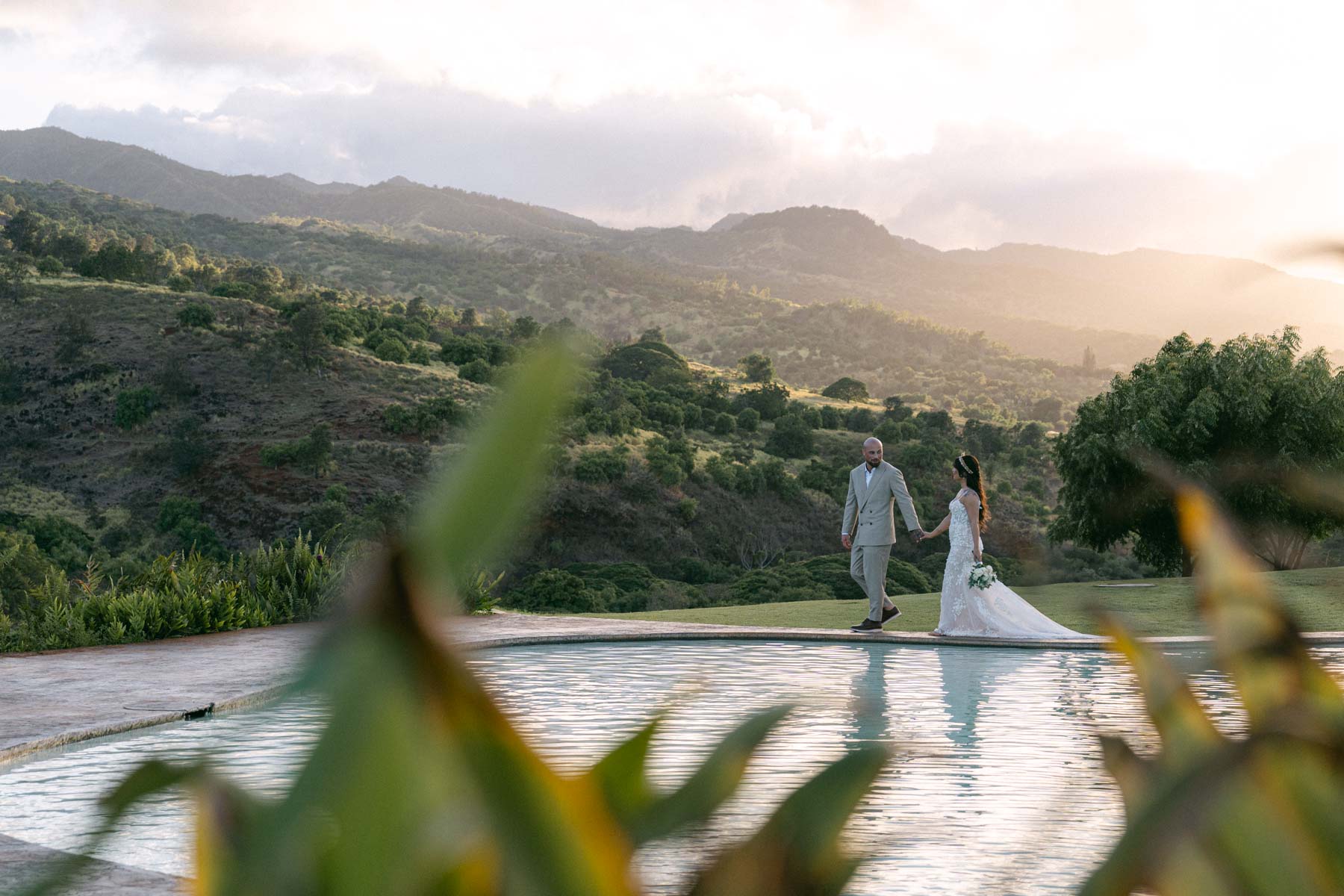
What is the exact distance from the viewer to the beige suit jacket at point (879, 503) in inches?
463

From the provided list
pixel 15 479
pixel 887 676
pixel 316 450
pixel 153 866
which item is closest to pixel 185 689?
pixel 887 676

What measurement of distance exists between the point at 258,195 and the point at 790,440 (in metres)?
109

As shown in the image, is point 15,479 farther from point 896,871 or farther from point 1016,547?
point 1016,547

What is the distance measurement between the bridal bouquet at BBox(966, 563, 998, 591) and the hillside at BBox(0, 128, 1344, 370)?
74243mm

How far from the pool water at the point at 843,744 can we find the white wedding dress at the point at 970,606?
2.00ft

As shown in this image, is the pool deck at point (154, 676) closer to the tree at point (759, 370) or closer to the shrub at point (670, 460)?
the shrub at point (670, 460)

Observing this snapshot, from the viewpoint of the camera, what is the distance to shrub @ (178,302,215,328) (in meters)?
35.1

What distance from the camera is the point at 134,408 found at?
31828mm

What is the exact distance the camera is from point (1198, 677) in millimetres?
420

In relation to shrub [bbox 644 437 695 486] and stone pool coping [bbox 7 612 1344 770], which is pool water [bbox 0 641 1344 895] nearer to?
stone pool coping [bbox 7 612 1344 770]

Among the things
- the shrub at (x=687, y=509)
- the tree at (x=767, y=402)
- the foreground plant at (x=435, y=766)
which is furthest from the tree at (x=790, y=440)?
the foreground plant at (x=435, y=766)

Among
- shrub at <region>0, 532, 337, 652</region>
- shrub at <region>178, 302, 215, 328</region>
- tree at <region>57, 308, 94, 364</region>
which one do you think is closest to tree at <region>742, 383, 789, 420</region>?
shrub at <region>178, 302, 215, 328</region>

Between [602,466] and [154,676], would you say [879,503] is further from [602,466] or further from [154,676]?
[602,466]

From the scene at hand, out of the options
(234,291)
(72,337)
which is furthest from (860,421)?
(72,337)
